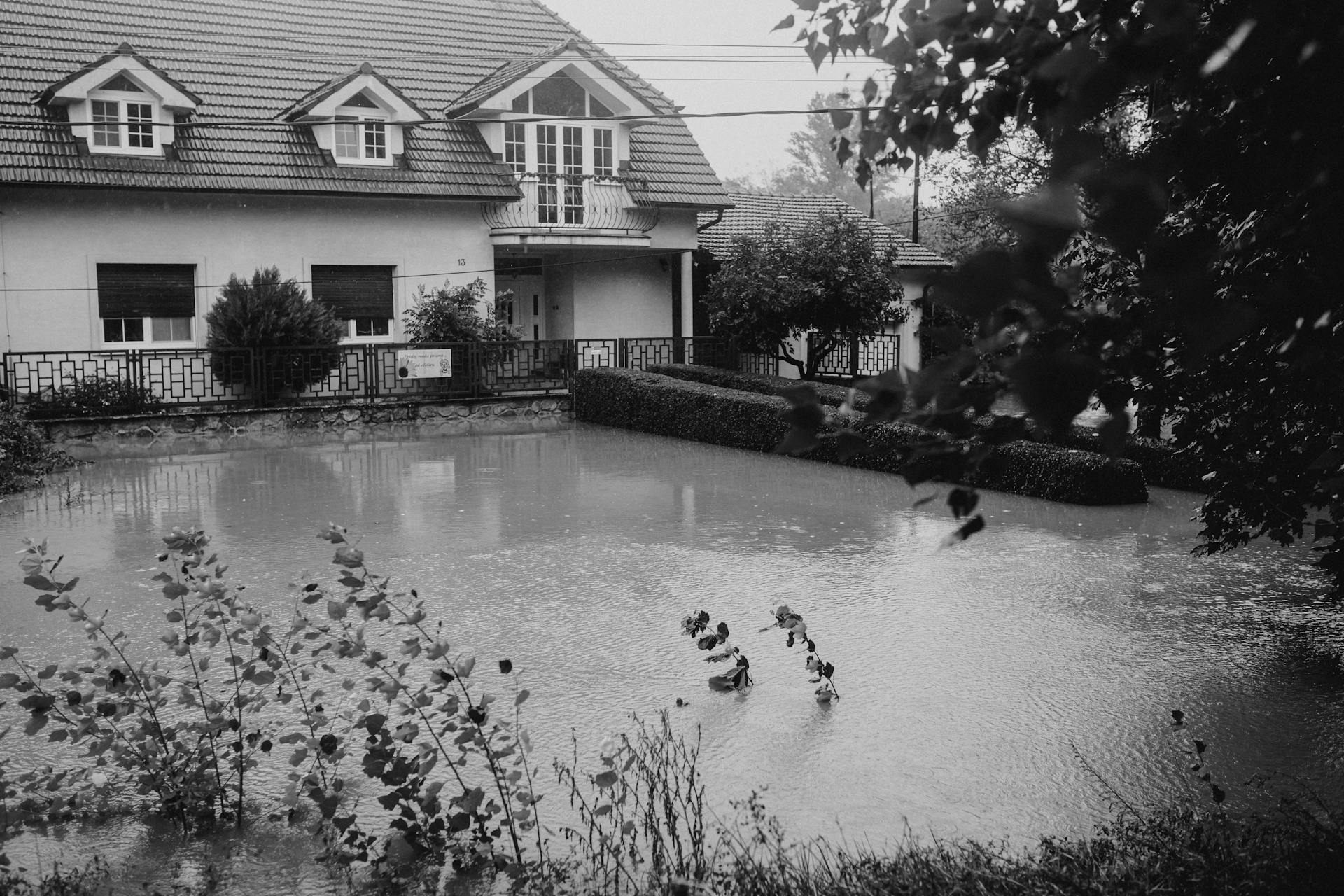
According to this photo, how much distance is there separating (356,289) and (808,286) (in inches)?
334

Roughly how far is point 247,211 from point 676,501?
1233cm

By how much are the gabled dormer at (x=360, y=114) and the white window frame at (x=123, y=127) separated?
7.97ft

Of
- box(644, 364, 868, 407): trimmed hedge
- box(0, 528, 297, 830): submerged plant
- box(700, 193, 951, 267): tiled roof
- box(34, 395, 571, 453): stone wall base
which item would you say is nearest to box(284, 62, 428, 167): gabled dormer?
box(34, 395, 571, 453): stone wall base

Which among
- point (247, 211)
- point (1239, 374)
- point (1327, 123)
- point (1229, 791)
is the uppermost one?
point (247, 211)

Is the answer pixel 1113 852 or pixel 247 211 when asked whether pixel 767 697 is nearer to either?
pixel 1113 852

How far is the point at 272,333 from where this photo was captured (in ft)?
68.1

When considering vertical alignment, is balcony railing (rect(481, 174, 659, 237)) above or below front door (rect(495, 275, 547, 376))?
above

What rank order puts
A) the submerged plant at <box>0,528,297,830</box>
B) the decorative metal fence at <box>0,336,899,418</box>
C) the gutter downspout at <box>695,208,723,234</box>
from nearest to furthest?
the submerged plant at <box>0,528,297,830</box> < the decorative metal fence at <box>0,336,899,418</box> < the gutter downspout at <box>695,208,723,234</box>

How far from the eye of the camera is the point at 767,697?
22.5 ft

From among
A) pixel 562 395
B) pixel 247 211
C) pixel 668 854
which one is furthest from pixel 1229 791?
pixel 247 211

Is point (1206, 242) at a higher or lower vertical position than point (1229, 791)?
higher

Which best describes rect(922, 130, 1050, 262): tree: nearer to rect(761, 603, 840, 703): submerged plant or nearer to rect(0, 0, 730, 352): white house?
rect(0, 0, 730, 352): white house

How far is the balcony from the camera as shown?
2400 cm

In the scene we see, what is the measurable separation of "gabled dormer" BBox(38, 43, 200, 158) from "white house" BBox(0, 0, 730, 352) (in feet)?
0.13
